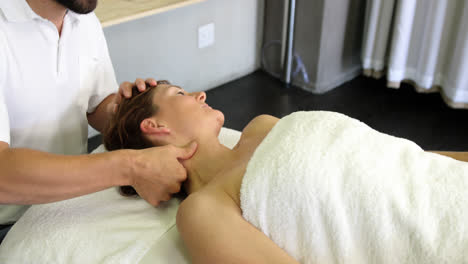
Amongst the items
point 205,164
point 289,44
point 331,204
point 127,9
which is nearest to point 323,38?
point 289,44

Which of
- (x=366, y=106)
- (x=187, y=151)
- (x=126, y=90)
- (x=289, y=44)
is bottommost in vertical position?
(x=366, y=106)

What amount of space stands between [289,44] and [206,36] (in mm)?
513

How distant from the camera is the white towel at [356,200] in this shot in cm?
100

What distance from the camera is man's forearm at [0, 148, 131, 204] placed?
3.63ft

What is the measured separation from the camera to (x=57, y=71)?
1.42 metres

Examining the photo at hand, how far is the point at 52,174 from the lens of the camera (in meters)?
1.12

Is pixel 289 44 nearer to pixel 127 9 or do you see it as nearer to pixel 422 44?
pixel 422 44

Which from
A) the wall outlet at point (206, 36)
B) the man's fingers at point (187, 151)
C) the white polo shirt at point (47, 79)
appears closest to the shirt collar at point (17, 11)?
the white polo shirt at point (47, 79)

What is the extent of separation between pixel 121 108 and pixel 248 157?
419 mm

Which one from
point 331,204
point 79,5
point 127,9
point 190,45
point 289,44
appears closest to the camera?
point 331,204

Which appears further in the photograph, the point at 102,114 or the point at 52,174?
the point at 102,114

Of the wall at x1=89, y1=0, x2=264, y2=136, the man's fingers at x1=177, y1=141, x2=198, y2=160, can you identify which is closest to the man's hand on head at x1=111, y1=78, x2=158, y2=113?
the man's fingers at x1=177, y1=141, x2=198, y2=160

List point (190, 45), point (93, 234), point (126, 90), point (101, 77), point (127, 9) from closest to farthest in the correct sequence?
point (93, 234) < point (126, 90) < point (101, 77) < point (127, 9) < point (190, 45)

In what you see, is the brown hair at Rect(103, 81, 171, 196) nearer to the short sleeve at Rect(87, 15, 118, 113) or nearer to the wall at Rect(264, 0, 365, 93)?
the short sleeve at Rect(87, 15, 118, 113)
